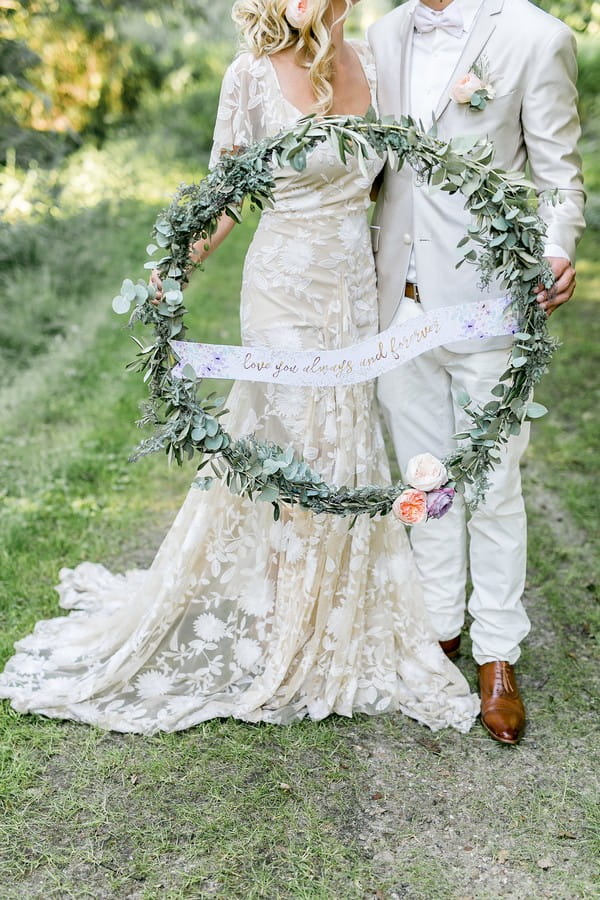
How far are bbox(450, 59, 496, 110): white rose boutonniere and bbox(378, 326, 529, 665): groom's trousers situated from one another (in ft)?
2.55

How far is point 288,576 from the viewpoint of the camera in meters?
3.24

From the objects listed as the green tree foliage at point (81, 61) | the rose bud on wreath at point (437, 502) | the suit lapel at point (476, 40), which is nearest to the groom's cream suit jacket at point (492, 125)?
the suit lapel at point (476, 40)

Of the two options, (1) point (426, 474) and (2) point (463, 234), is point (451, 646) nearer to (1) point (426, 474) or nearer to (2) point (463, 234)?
(1) point (426, 474)

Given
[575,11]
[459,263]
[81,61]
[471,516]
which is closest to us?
[459,263]

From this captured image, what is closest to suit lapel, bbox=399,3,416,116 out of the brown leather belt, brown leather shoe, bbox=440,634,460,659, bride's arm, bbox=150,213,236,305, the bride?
the bride

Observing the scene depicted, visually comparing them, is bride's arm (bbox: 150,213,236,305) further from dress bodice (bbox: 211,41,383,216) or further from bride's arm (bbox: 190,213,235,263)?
dress bodice (bbox: 211,41,383,216)

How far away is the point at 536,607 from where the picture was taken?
3947 mm

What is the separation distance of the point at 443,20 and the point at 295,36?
455mm

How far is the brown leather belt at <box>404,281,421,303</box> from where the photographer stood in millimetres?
3119

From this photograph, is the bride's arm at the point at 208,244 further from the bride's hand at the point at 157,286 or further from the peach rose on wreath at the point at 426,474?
the peach rose on wreath at the point at 426,474

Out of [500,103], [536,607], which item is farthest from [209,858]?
[500,103]

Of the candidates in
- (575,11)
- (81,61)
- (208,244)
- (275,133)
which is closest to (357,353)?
(208,244)

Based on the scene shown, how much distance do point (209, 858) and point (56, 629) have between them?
4.26ft

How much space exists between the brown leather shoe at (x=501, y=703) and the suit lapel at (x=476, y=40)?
1.86 metres
